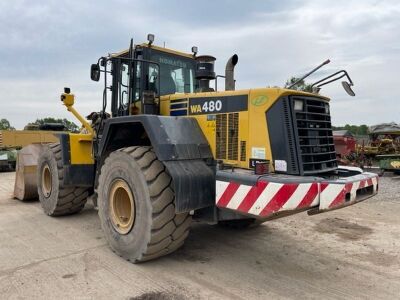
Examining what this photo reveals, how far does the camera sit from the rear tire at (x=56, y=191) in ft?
22.0

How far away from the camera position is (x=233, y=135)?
4551 millimetres

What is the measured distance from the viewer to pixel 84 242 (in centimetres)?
538

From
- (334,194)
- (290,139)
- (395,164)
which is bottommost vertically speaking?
(395,164)

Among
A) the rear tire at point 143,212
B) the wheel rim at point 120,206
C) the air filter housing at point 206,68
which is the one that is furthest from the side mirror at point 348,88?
the wheel rim at point 120,206

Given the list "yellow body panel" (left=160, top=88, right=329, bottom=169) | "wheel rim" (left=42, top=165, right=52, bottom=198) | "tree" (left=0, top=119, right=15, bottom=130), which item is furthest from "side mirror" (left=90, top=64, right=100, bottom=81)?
"tree" (left=0, top=119, right=15, bottom=130)

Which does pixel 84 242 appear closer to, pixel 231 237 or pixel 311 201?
pixel 231 237

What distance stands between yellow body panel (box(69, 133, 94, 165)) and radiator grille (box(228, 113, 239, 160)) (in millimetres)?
3034

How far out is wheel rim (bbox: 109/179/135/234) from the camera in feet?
15.7

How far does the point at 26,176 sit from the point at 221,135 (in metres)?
5.43

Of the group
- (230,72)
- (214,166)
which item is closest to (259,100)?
(214,166)

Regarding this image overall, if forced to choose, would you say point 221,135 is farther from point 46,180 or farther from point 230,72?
point 46,180

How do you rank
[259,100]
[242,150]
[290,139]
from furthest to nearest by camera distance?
[242,150]
[259,100]
[290,139]

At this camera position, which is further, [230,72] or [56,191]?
[56,191]

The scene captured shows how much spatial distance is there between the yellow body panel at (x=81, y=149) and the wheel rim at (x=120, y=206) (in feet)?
6.43
